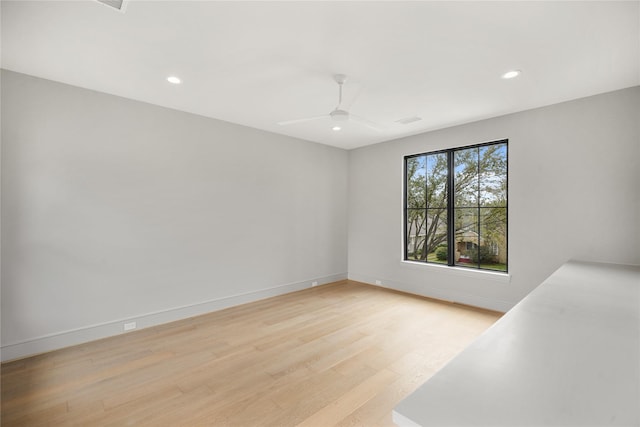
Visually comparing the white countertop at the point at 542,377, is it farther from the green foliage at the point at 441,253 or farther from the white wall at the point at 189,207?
the green foliage at the point at 441,253

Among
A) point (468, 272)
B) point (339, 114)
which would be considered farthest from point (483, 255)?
point (339, 114)

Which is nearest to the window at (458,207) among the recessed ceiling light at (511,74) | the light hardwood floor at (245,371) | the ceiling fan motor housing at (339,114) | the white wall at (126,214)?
the light hardwood floor at (245,371)

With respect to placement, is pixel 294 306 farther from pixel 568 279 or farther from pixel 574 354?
pixel 574 354

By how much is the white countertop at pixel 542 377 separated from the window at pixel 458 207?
2.89 meters

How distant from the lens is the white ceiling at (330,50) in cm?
194

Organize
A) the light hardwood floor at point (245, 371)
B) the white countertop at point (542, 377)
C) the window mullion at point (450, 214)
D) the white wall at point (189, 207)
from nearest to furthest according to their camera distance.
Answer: the white countertop at point (542, 377) → the light hardwood floor at point (245, 371) → the white wall at point (189, 207) → the window mullion at point (450, 214)

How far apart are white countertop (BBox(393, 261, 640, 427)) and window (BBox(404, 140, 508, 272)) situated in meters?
2.89

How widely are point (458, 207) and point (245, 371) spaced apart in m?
3.82

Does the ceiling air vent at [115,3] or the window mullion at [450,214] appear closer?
the ceiling air vent at [115,3]

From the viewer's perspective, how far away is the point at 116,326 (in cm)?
328

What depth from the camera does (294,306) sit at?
4.30m

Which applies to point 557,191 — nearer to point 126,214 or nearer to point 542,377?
point 542,377

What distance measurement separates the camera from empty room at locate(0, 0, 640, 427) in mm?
1869

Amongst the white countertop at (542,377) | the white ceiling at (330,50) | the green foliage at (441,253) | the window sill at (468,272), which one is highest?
the white ceiling at (330,50)
